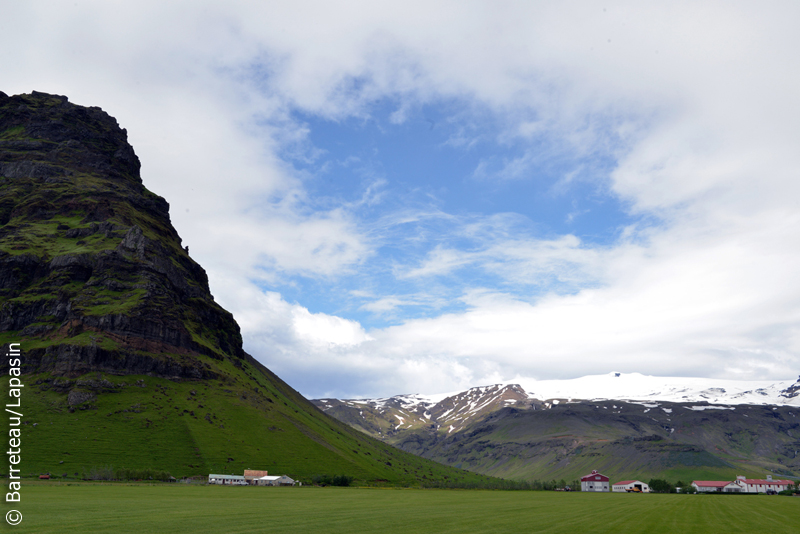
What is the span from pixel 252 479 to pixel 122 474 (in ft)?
120

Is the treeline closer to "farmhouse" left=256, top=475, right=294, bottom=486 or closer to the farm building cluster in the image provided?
the farm building cluster

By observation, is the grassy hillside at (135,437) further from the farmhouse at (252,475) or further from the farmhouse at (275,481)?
the farmhouse at (275,481)

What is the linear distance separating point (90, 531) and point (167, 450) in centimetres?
14773

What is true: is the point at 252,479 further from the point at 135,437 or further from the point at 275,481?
the point at 135,437

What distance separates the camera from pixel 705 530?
48531 millimetres

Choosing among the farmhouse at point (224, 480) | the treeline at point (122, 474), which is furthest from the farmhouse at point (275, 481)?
the treeline at point (122, 474)

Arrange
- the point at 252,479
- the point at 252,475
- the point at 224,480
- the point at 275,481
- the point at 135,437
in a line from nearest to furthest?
the point at 224,480
the point at 252,479
the point at 252,475
the point at 275,481
the point at 135,437

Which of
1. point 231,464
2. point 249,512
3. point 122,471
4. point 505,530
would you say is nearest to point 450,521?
point 505,530

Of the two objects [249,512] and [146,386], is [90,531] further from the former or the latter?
[146,386]

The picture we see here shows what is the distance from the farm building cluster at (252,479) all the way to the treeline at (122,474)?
13.7m

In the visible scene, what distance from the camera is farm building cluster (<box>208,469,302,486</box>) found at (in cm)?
14838

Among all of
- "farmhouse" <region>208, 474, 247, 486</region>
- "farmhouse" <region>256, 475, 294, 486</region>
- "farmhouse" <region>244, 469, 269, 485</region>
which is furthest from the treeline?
"farmhouse" <region>256, 475, 294, 486</region>

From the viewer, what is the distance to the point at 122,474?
448 feet

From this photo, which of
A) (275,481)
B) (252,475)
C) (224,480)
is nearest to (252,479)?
(252,475)
